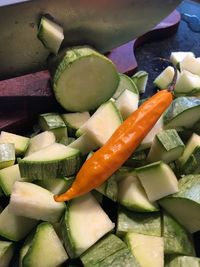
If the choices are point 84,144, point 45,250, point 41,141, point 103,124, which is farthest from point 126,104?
point 45,250

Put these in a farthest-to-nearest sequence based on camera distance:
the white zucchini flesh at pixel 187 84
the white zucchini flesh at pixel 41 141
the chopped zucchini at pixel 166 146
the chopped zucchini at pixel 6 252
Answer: the white zucchini flesh at pixel 187 84, the white zucchini flesh at pixel 41 141, the chopped zucchini at pixel 166 146, the chopped zucchini at pixel 6 252

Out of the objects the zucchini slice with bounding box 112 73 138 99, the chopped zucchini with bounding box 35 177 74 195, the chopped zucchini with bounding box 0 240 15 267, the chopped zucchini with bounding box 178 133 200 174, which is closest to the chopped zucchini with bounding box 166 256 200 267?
the chopped zucchini with bounding box 178 133 200 174

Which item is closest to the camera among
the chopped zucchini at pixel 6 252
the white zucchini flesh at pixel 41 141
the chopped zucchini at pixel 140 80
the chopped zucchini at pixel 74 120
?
the chopped zucchini at pixel 6 252

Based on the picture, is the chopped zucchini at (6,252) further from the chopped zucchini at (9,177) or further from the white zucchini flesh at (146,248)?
the white zucchini flesh at (146,248)

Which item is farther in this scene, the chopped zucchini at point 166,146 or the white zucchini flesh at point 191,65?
the white zucchini flesh at point 191,65

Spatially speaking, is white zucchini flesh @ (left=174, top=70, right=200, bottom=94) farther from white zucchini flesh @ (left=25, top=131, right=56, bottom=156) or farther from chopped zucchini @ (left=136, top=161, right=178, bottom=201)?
white zucchini flesh @ (left=25, top=131, right=56, bottom=156)

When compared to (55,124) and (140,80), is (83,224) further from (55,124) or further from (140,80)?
(140,80)

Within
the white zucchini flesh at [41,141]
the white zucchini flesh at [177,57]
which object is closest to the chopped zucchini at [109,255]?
the white zucchini flesh at [41,141]
